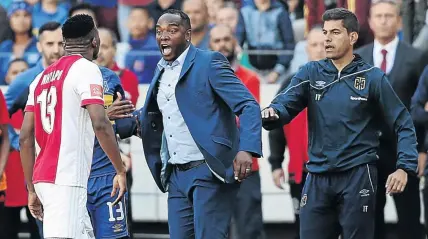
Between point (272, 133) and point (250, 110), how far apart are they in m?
3.96

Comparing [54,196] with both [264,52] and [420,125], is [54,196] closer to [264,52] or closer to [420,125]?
[420,125]

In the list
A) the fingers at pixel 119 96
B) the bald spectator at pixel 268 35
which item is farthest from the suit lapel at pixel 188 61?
the bald spectator at pixel 268 35

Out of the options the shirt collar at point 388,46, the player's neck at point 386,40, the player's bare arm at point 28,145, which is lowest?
the player's bare arm at point 28,145

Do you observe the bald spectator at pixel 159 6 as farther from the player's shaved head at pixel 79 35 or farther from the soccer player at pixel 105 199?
the player's shaved head at pixel 79 35

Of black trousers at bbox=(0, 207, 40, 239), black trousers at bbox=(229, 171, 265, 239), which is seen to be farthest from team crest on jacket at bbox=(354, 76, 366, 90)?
black trousers at bbox=(0, 207, 40, 239)

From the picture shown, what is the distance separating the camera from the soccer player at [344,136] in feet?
28.9

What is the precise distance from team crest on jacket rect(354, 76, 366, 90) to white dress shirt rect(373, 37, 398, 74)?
262 cm

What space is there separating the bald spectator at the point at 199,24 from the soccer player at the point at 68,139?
4.89 metres

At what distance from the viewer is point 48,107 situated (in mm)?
7984

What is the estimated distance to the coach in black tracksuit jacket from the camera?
880 centimetres

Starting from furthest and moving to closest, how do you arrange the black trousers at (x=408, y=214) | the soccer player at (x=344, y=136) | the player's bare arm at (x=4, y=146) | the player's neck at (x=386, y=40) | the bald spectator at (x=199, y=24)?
the bald spectator at (x=199, y=24) < the player's neck at (x=386, y=40) < the black trousers at (x=408, y=214) < the player's bare arm at (x=4, y=146) < the soccer player at (x=344, y=136)

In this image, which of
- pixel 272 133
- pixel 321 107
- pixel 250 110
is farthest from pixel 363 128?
pixel 272 133

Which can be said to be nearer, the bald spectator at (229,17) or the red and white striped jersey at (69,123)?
the red and white striped jersey at (69,123)

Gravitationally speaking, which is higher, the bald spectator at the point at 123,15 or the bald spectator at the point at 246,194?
the bald spectator at the point at 123,15
